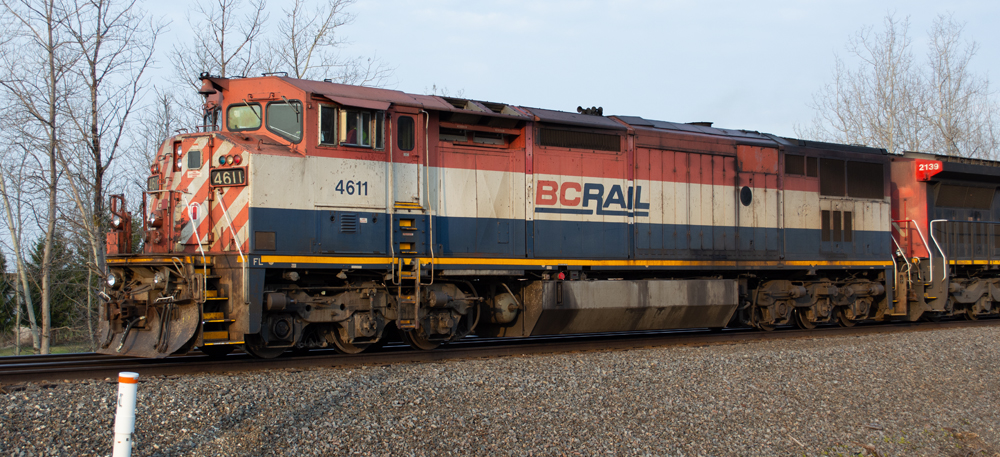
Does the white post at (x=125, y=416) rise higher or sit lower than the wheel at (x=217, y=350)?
higher

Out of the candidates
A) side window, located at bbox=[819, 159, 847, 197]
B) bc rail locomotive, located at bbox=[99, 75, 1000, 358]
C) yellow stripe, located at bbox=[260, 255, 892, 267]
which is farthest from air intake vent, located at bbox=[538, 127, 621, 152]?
side window, located at bbox=[819, 159, 847, 197]

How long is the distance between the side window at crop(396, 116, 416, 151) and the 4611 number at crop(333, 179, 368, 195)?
0.70 meters

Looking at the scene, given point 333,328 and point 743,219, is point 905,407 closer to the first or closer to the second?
point 743,219

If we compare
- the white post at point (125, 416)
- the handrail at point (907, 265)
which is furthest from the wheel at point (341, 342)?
the handrail at point (907, 265)

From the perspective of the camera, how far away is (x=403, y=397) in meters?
5.82

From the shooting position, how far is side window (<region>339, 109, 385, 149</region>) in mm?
8328

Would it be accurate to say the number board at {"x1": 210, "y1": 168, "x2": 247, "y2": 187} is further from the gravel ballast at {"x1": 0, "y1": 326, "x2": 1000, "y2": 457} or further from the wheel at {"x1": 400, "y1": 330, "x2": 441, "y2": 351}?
the wheel at {"x1": 400, "y1": 330, "x2": 441, "y2": 351}

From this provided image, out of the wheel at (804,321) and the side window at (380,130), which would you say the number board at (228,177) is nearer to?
the side window at (380,130)

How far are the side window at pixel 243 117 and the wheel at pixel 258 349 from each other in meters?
2.63

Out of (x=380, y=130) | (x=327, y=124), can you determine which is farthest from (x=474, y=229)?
(x=327, y=124)

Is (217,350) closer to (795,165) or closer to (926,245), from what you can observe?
(795,165)

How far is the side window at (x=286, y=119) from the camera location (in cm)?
820

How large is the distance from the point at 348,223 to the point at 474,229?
6.02ft

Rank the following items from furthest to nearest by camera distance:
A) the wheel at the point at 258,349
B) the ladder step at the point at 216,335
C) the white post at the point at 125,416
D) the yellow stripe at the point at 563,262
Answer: the yellow stripe at the point at 563,262, the wheel at the point at 258,349, the ladder step at the point at 216,335, the white post at the point at 125,416
